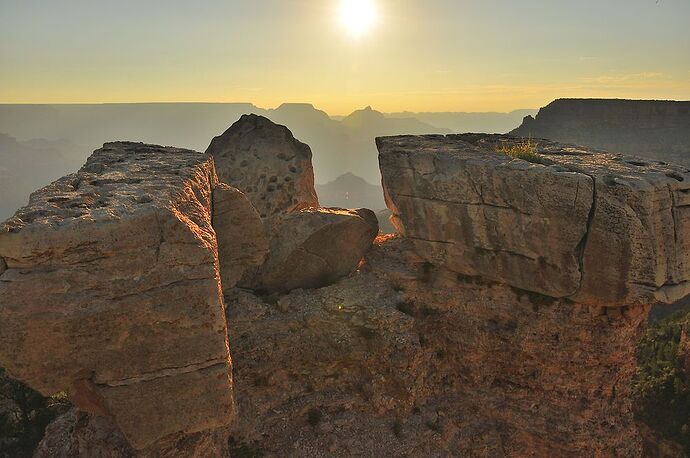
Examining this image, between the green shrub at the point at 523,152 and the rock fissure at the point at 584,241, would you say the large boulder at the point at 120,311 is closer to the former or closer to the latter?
the rock fissure at the point at 584,241

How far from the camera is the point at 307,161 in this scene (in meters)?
17.7

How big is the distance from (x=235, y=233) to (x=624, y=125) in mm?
54128

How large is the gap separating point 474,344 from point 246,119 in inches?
454

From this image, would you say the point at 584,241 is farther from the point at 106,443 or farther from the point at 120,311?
the point at 106,443

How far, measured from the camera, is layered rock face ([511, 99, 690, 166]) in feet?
162

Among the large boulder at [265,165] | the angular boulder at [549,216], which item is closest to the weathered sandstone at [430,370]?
the angular boulder at [549,216]

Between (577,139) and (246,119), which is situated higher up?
(246,119)

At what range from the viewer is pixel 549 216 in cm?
1129

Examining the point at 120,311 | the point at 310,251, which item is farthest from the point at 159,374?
the point at 310,251

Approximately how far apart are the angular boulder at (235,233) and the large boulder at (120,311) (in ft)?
9.76

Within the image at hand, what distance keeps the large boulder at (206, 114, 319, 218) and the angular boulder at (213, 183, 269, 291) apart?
632 centimetres

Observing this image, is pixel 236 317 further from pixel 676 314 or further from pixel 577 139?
pixel 577 139

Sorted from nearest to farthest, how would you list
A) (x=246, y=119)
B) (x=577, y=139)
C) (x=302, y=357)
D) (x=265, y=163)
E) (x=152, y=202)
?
(x=152, y=202)
(x=302, y=357)
(x=265, y=163)
(x=246, y=119)
(x=577, y=139)

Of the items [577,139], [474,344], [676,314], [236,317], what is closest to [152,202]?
[236,317]
